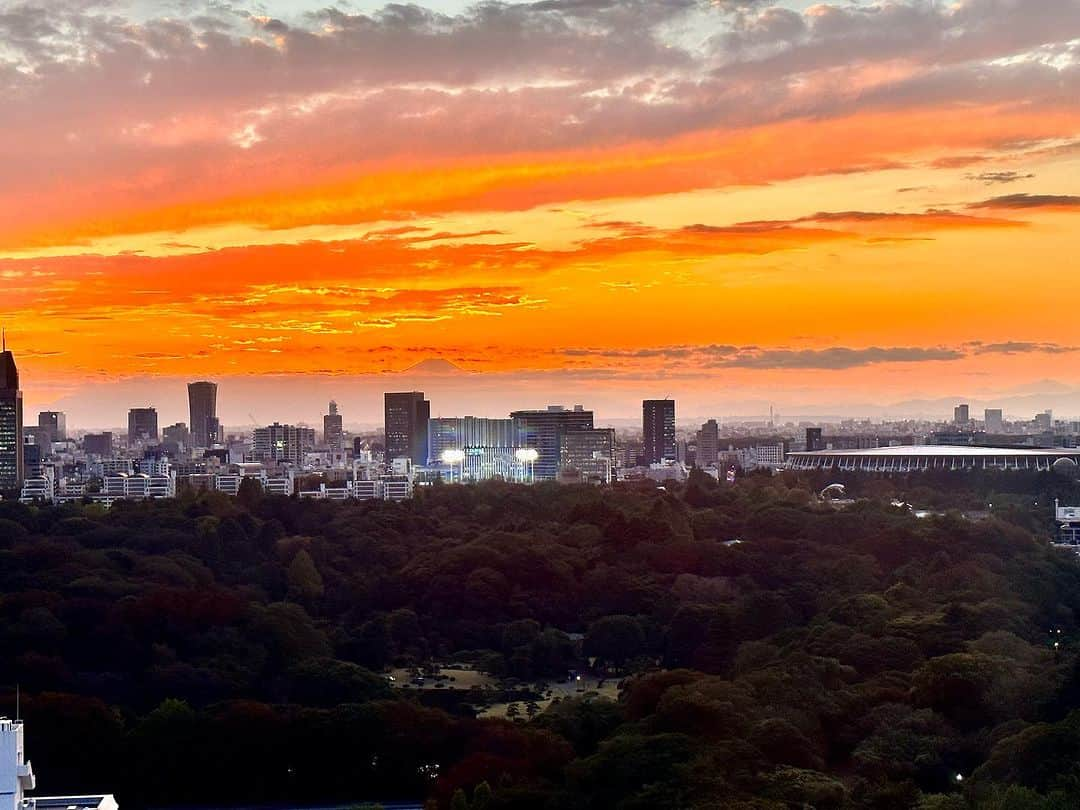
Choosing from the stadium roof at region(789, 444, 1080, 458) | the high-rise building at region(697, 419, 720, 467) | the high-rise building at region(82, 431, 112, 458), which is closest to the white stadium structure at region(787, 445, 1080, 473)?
the stadium roof at region(789, 444, 1080, 458)

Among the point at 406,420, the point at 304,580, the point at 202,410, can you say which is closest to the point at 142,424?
the point at 202,410

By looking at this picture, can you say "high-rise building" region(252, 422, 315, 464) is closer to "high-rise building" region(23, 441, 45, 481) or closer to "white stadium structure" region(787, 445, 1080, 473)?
"high-rise building" region(23, 441, 45, 481)

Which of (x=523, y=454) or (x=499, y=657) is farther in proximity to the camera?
(x=523, y=454)

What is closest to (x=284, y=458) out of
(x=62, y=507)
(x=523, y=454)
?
(x=523, y=454)

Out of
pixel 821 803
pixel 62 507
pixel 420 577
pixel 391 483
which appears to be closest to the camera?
pixel 821 803

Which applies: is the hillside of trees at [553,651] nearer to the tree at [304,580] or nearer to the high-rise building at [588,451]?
the tree at [304,580]

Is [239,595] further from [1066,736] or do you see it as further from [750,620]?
[1066,736]

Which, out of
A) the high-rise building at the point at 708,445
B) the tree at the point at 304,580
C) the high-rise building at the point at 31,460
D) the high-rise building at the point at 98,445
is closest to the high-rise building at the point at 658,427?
the high-rise building at the point at 708,445

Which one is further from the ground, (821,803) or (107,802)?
(107,802)
